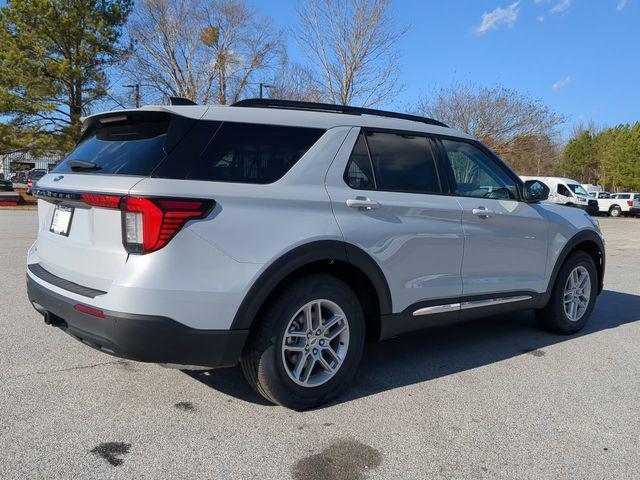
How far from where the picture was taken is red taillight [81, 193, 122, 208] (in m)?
2.88

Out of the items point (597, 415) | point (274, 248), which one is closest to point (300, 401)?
point (274, 248)

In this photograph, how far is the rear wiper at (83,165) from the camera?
3247 mm

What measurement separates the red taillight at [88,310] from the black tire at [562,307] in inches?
162

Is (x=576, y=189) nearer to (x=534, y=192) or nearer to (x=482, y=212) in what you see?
(x=534, y=192)

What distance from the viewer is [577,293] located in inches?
216

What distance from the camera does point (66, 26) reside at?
27562 mm

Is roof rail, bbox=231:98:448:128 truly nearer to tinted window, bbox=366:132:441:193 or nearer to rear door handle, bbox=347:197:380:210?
tinted window, bbox=366:132:441:193

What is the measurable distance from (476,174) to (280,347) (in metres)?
2.34

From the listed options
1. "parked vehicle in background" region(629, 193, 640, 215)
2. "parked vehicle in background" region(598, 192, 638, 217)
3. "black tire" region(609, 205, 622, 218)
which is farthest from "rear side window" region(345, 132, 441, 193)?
"black tire" region(609, 205, 622, 218)

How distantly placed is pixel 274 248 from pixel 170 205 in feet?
2.03

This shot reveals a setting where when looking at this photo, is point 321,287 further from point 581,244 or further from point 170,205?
point 581,244

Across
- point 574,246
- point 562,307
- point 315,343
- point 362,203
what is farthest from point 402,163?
point 562,307

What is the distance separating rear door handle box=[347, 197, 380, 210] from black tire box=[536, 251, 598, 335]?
8.56 ft

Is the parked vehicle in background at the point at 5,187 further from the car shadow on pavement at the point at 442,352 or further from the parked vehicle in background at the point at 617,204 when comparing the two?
the parked vehicle in background at the point at 617,204
